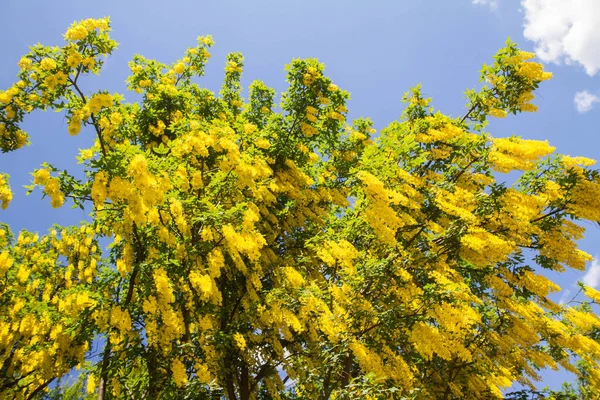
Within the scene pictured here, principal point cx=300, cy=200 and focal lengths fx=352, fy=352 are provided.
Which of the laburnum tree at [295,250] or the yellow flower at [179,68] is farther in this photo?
the yellow flower at [179,68]

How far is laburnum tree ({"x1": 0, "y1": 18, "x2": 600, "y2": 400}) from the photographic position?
6.06 m

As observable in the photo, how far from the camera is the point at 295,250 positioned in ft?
30.7

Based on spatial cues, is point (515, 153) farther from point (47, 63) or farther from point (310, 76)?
point (47, 63)

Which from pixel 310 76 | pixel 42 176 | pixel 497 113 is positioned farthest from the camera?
pixel 310 76

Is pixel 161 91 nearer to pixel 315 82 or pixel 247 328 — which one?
pixel 315 82

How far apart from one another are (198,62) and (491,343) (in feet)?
39.7

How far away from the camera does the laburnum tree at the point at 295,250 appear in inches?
239

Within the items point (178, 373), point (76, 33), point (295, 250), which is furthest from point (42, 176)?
point (295, 250)

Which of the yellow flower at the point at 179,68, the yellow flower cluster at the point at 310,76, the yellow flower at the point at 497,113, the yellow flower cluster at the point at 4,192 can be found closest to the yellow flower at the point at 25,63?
the yellow flower cluster at the point at 4,192

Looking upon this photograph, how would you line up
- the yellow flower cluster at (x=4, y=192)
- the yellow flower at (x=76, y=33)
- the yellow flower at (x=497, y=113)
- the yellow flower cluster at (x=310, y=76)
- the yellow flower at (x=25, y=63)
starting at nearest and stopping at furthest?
the yellow flower at (x=76, y=33)
the yellow flower at (x=25, y=63)
the yellow flower cluster at (x=4, y=192)
the yellow flower at (x=497, y=113)
the yellow flower cluster at (x=310, y=76)

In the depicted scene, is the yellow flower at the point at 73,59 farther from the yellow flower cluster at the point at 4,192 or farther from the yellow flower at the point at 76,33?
the yellow flower cluster at the point at 4,192

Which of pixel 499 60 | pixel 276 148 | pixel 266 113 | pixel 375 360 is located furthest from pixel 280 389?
pixel 499 60

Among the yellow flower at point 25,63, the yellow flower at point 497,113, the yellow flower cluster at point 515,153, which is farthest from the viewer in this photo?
the yellow flower at point 497,113

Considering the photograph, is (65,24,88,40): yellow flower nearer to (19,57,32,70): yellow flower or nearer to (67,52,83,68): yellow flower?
(67,52,83,68): yellow flower
